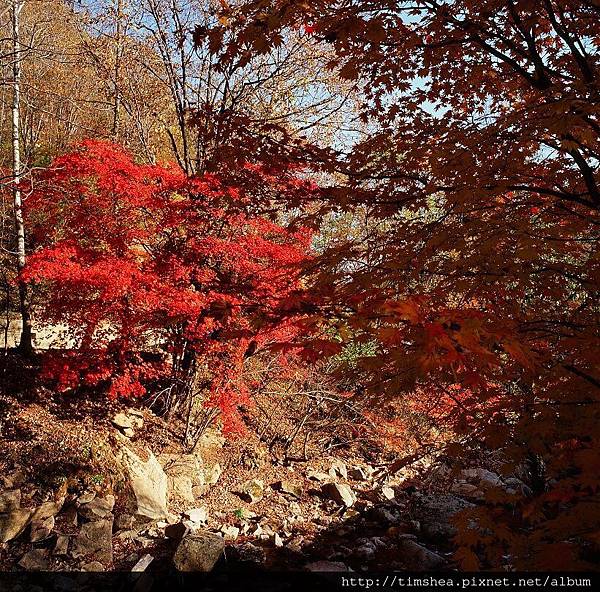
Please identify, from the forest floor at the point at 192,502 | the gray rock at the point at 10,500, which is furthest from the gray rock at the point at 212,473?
the gray rock at the point at 10,500

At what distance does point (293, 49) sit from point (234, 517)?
1071 cm

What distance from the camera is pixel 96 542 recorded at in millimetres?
5852

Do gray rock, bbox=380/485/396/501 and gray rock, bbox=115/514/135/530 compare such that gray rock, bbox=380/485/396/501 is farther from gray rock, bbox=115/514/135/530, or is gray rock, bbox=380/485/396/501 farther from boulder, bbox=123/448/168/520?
gray rock, bbox=115/514/135/530

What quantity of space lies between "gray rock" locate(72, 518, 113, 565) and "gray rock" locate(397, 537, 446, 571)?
13.6ft

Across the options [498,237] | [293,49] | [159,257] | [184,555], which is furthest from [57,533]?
[293,49]

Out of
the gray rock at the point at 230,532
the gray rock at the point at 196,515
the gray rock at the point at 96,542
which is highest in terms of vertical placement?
the gray rock at the point at 96,542

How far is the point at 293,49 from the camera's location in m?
10.8

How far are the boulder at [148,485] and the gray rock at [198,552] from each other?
1.11 metres

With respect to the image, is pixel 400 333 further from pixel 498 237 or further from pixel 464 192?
pixel 498 237

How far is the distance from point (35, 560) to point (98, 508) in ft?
3.30

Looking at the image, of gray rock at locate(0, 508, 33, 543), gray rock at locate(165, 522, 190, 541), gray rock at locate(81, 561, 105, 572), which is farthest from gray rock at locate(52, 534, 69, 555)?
gray rock at locate(165, 522, 190, 541)

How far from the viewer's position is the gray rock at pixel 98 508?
243 inches

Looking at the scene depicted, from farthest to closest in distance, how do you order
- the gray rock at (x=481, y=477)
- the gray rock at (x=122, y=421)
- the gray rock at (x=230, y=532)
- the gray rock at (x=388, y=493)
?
the gray rock at (x=481, y=477) → the gray rock at (x=388, y=493) → the gray rock at (x=122, y=421) → the gray rock at (x=230, y=532)

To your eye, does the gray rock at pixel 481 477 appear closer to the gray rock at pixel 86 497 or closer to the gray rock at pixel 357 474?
the gray rock at pixel 357 474
